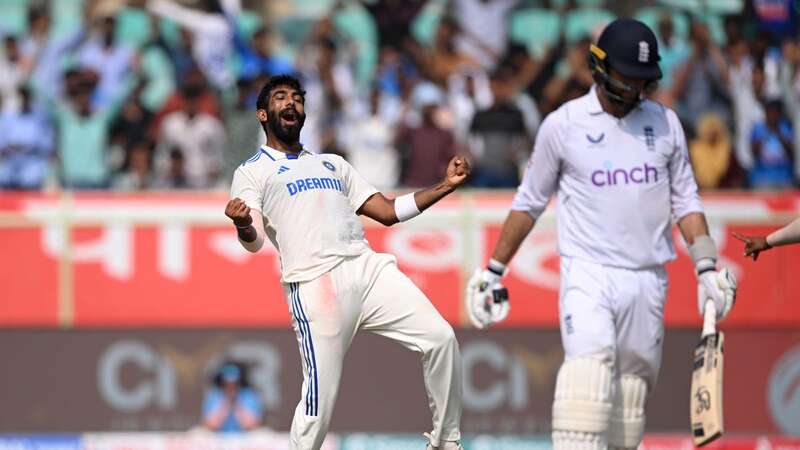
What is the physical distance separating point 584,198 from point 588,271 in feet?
1.26

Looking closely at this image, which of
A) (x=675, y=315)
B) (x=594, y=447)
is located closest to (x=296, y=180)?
(x=594, y=447)

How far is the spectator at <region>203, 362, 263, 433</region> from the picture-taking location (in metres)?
12.1

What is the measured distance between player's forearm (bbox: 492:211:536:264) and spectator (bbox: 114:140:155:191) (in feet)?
18.2

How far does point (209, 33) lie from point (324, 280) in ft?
22.9

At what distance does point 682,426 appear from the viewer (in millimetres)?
11984

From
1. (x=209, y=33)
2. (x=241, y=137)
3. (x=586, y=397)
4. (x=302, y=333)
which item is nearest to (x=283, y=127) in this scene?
(x=302, y=333)

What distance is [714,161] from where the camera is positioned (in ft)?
43.8

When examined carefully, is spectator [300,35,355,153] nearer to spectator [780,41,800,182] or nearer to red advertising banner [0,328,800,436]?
red advertising banner [0,328,800,436]

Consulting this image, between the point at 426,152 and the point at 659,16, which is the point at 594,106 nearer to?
the point at 426,152

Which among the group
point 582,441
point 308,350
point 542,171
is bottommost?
point 582,441

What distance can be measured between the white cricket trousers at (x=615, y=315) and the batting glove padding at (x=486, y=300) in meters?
0.44

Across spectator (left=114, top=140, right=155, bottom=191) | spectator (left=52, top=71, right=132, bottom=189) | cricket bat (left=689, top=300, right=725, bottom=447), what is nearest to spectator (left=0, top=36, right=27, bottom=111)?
spectator (left=52, top=71, right=132, bottom=189)

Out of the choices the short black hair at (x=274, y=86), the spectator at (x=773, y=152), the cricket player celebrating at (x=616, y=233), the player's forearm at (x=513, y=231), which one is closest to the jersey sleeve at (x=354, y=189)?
the short black hair at (x=274, y=86)

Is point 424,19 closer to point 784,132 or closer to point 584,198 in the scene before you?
point 784,132
